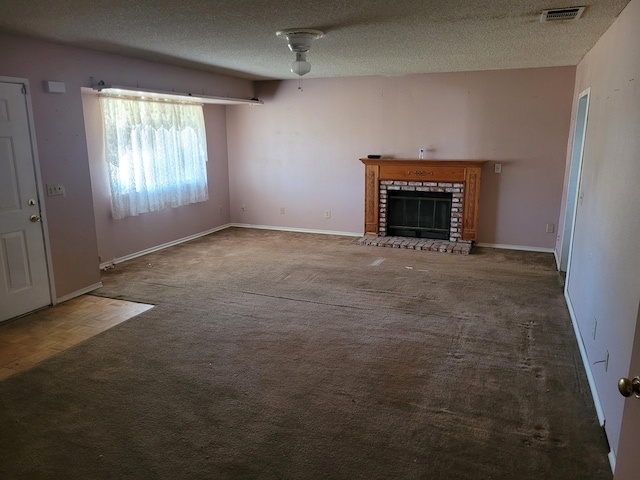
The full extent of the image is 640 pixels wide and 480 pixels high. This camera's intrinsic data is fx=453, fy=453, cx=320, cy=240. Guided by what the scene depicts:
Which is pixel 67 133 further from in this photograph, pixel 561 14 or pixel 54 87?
pixel 561 14

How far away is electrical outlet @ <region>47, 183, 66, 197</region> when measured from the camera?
4.09 metres

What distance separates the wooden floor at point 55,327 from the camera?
3.24 metres

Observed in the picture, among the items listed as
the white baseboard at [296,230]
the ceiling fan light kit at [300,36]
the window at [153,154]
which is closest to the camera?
the ceiling fan light kit at [300,36]

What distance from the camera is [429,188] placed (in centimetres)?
632

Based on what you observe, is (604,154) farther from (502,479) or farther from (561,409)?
(502,479)

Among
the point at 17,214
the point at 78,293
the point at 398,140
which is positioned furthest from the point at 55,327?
the point at 398,140

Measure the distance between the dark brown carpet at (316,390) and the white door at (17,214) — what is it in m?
0.77

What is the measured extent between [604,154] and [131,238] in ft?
16.6

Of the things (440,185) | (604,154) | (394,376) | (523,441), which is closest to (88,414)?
(394,376)

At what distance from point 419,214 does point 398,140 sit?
3.63 feet

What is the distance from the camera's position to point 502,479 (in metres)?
2.04

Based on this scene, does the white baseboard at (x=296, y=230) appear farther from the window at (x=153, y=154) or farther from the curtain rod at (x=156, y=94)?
the curtain rod at (x=156, y=94)

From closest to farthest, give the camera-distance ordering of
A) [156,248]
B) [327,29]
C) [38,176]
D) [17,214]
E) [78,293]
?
[327,29], [17,214], [38,176], [78,293], [156,248]

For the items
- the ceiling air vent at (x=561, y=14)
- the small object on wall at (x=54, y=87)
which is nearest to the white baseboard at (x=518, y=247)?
the ceiling air vent at (x=561, y=14)
